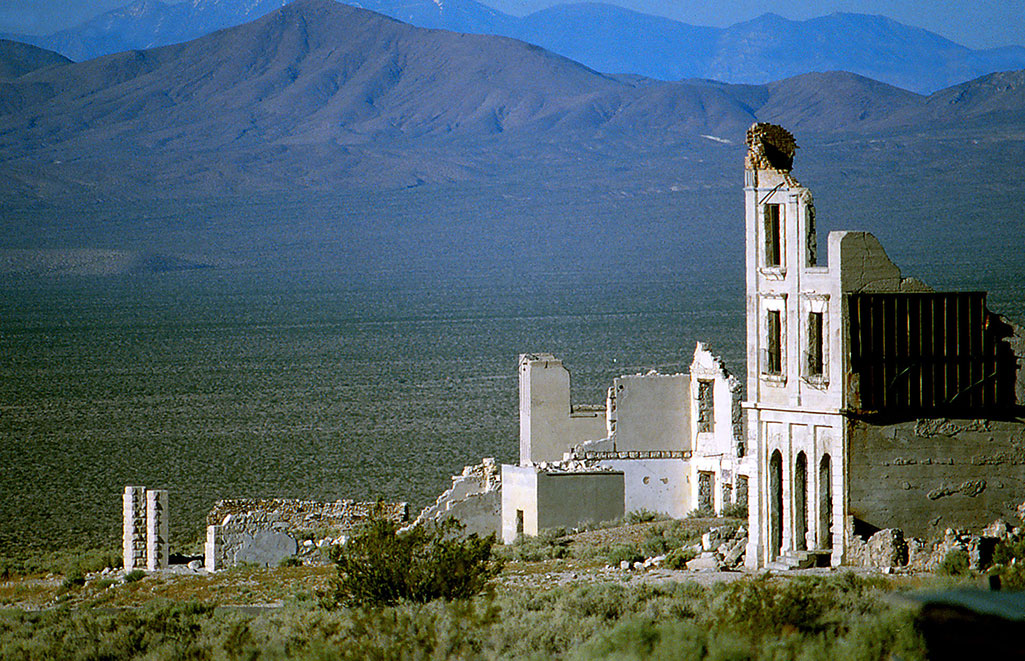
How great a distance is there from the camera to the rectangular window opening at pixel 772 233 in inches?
790

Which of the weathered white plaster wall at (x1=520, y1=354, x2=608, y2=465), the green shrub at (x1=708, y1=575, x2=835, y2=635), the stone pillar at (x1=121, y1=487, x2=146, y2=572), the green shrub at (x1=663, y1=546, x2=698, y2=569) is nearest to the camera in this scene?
the green shrub at (x1=708, y1=575, x2=835, y2=635)

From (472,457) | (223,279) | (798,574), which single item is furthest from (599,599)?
(223,279)

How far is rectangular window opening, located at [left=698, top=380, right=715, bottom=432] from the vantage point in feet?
92.8

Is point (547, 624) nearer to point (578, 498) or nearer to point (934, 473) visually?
point (934, 473)

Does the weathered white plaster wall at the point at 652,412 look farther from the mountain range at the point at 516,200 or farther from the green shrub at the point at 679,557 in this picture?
the mountain range at the point at 516,200

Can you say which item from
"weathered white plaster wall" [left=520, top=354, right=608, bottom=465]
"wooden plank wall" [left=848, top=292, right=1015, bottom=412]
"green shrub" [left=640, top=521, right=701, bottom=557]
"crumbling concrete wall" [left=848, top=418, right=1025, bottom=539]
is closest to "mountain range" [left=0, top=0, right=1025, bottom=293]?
"weathered white plaster wall" [left=520, top=354, right=608, bottom=465]

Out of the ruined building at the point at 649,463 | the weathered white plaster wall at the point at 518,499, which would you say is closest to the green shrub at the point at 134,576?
the weathered white plaster wall at the point at 518,499

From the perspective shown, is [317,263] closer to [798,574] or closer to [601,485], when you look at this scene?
[601,485]

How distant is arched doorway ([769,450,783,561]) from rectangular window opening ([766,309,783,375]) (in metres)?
1.05

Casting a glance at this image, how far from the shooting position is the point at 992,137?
162 meters

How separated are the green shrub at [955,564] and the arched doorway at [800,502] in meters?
2.17

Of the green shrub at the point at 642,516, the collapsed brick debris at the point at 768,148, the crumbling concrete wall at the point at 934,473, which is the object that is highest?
the collapsed brick debris at the point at 768,148

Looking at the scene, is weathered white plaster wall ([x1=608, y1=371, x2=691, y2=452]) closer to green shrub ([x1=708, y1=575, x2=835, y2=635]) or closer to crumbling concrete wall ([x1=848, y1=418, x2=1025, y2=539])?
crumbling concrete wall ([x1=848, y1=418, x2=1025, y2=539])

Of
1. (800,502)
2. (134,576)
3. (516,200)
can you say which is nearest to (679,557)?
(800,502)
